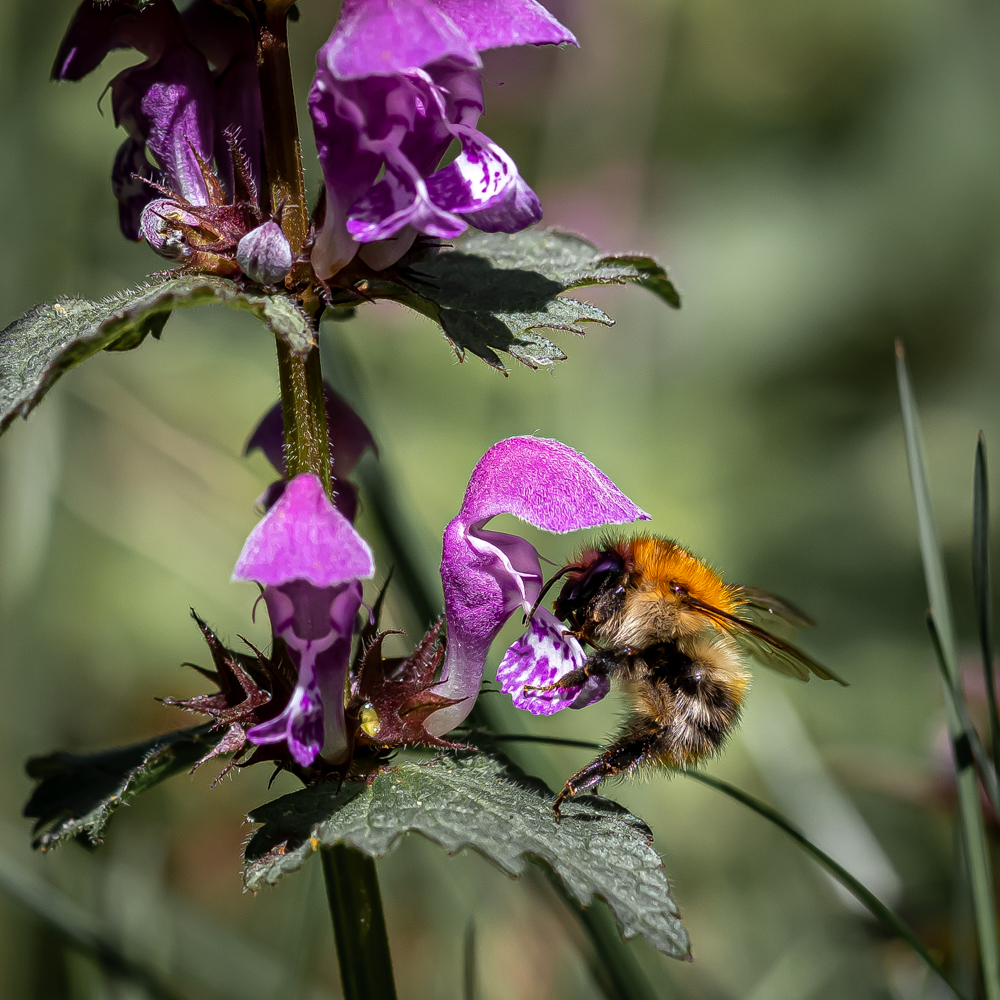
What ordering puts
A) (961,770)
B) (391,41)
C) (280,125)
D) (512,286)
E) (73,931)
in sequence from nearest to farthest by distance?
(391,41)
(280,125)
(961,770)
(512,286)
(73,931)

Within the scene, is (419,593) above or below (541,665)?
below

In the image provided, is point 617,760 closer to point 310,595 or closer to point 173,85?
point 310,595

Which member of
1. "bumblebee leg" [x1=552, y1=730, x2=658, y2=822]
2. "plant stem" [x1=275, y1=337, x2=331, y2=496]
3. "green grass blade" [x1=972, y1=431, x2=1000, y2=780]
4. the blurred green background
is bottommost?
the blurred green background

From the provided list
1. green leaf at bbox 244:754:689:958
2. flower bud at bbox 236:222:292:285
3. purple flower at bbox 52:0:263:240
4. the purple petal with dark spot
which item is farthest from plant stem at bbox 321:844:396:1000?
purple flower at bbox 52:0:263:240

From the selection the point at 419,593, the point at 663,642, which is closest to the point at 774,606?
the point at 663,642

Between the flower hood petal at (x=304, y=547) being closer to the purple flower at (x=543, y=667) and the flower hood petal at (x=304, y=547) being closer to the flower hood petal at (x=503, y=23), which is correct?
the purple flower at (x=543, y=667)

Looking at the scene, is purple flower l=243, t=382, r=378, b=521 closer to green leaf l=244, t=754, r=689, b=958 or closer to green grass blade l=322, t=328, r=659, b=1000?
green grass blade l=322, t=328, r=659, b=1000
